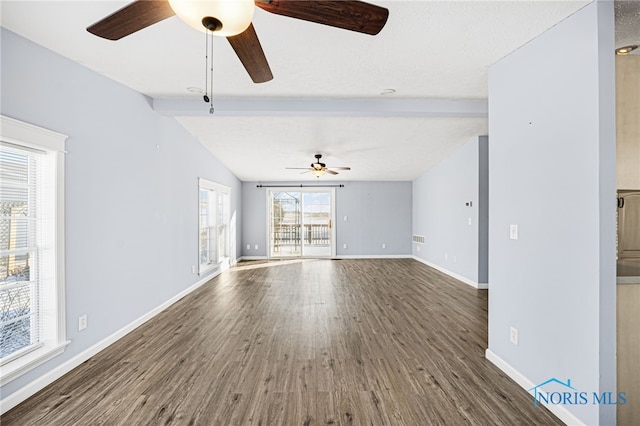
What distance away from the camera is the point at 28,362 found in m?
2.07

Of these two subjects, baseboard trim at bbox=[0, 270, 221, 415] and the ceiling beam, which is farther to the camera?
the ceiling beam

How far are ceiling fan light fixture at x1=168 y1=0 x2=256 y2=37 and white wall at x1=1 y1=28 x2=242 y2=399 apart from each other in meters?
A: 1.72

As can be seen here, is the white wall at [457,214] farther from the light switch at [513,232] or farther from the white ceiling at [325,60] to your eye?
the light switch at [513,232]

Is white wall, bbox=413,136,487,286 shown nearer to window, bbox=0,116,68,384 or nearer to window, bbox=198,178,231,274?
window, bbox=198,178,231,274

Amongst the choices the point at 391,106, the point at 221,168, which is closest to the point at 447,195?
the point at 391,106

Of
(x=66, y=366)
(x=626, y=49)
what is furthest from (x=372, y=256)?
(x=66, y=366)

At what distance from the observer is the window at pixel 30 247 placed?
6.64ft

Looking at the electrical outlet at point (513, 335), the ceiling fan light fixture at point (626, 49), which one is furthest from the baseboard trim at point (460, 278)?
the ceiling fan light fixture at point (626, 49)

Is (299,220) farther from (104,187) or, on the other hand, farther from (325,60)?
(325,60)

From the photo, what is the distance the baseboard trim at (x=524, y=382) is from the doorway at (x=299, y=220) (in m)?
5.99

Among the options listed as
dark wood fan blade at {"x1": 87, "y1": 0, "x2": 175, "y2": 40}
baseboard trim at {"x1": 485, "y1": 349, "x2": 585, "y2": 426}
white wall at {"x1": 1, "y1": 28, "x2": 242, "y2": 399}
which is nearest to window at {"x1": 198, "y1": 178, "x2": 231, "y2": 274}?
white wall at {"x1": 1, "y1": 28, "x2": 242, "y2": 399}

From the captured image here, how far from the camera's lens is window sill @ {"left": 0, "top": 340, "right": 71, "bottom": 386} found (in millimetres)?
1936

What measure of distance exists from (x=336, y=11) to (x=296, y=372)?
8.09 feet

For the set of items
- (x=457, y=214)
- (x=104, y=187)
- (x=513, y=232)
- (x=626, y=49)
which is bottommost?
(x=513, y=232)
